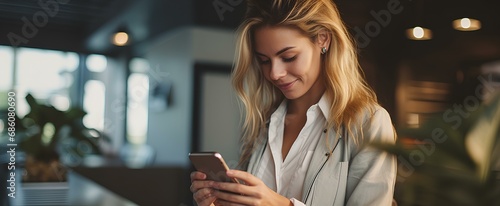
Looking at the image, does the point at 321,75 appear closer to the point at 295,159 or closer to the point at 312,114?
the point at 312,114

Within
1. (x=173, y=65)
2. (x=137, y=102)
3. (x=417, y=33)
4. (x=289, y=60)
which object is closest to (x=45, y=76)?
(x=137, y=102)

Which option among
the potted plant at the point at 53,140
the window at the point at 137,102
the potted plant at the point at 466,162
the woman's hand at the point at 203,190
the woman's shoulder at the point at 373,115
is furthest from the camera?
the window at the point at 137,102

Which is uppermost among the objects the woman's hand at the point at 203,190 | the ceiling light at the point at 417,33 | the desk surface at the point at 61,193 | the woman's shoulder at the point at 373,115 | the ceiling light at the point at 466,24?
the ceiling light at the point at 466,24

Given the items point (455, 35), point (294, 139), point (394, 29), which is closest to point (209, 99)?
point (294, 139)

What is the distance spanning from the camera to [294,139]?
Answer: 1.67 meters

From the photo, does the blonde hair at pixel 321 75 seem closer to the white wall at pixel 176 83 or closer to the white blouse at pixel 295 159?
the white blouse at pixel 295 159

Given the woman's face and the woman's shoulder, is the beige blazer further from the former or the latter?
the woman's face

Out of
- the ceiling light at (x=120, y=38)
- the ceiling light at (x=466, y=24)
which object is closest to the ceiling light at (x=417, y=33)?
the ceiling light at (x=466, y=24)

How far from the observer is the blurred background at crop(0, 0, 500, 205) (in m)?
1.76

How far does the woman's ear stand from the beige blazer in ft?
0.74

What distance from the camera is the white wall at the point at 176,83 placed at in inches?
73.5

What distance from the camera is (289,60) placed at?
5.37 ft

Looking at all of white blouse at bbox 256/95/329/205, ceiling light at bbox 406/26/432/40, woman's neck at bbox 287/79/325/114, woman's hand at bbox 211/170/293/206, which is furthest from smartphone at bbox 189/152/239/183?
ceiling light at bbox 406/26/432/40

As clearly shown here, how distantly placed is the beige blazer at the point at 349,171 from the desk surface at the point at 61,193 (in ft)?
2.32
